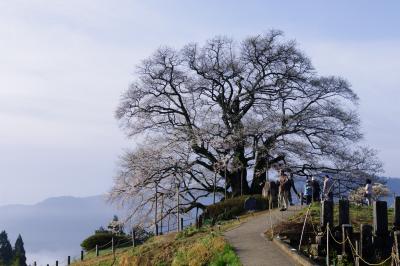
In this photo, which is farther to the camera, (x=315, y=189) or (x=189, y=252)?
(x=315, y=189)

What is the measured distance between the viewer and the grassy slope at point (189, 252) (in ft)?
65.5

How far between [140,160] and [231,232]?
17.9 meters

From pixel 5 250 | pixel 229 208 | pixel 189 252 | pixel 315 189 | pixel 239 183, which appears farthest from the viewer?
pixel 5 250

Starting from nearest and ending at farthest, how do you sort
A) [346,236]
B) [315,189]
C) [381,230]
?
[381,230], [346,236], [315,189]

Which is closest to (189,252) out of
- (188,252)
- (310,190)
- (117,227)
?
(188,252)

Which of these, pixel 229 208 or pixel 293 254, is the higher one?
pixel 229 208

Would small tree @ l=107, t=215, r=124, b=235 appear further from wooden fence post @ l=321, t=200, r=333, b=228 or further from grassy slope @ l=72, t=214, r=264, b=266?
wooden fence post @ l=321, t=200, r=333, b=228

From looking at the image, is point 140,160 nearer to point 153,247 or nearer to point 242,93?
point 242,93

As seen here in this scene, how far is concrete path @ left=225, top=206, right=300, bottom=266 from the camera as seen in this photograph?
58.5ft

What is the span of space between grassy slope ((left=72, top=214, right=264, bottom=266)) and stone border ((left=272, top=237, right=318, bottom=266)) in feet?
5.57

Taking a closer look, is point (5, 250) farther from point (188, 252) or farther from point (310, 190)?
point (188, 252)

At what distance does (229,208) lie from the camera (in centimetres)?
3350

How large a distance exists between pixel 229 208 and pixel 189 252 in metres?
12.3

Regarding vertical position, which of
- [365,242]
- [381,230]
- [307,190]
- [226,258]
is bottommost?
[226,258]
